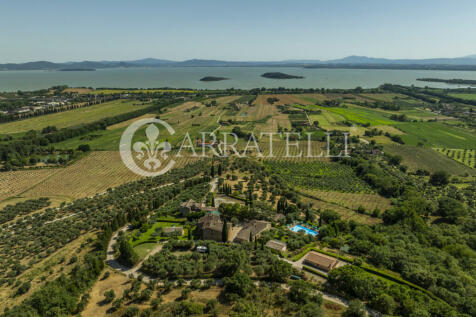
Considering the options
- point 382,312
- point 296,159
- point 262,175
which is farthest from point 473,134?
point 382,312

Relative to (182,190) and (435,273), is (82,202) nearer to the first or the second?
(182,190)

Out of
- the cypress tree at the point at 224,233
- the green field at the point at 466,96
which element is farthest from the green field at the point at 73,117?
the green field at the point at 466,96

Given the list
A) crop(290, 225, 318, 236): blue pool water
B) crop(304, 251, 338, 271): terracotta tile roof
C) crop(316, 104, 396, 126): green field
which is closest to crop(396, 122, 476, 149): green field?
crop(316, 104, 396, 126): green field

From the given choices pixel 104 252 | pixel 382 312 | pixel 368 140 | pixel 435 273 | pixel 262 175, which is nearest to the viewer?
pixel 382 312

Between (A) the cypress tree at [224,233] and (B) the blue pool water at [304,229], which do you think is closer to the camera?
(A) the cypress tree at [224,233]

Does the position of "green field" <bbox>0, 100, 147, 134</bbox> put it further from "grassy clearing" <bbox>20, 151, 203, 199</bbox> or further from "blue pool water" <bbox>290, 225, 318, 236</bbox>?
"blue pool water" <bbox>290, 225, 318, 236</bbox>

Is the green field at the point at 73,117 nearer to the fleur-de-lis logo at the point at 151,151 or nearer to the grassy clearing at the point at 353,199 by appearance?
the fleur-de-lis logo at the point at 151,151
